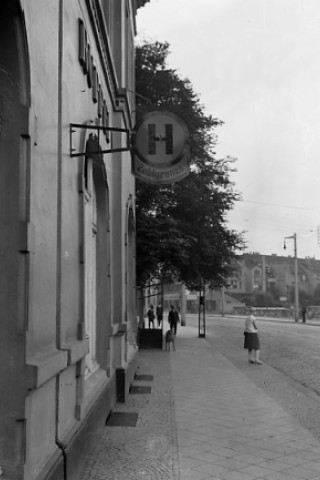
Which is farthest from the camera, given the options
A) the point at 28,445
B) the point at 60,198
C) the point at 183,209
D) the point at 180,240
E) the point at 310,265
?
the point at 310,265

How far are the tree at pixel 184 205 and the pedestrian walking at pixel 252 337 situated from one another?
165 inches

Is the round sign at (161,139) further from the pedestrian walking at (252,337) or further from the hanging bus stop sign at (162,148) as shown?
the pedestrian walking at (252,337)

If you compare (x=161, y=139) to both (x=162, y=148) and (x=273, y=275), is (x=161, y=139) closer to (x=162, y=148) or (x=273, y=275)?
(x=162, y=148)

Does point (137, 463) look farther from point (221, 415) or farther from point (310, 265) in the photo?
point (310, 265)

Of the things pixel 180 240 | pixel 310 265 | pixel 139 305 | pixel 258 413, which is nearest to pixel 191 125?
pixel 180 240

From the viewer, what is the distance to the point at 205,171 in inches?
909

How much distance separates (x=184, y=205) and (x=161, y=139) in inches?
554

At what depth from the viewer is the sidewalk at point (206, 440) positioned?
5.54 m

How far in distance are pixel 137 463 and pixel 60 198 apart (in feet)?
9.54

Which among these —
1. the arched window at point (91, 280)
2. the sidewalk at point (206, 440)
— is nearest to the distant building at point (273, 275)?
the sidewalk at point (206, 440)

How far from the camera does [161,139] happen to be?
23.4 feet

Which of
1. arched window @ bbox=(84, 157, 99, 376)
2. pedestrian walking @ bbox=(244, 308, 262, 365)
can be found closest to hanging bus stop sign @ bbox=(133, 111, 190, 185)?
arched window @ bbox=(84, 157, 99, 376)

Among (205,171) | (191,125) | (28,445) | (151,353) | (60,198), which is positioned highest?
(191,125)

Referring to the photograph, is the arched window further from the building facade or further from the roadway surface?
the roadway surface
